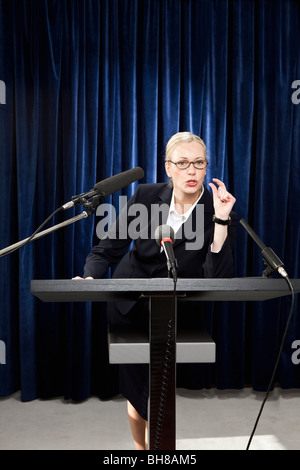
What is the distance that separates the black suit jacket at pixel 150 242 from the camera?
1633 mm

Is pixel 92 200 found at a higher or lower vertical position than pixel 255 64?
lower

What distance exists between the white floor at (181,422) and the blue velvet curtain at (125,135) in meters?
0.12

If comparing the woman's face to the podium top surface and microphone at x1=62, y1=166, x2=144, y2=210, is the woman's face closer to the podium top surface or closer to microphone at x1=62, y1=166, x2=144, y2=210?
microphone at x1=62, y1=166, x2=144, y2=210

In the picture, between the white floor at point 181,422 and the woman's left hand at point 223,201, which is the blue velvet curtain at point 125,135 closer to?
the white floor at point 181,422

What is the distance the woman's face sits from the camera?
1600mm

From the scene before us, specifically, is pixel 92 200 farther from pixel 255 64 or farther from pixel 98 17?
pixel 255 64

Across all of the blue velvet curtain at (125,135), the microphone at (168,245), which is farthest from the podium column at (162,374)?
the blue velvet curtain at (125,135)

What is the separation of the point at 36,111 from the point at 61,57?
40 cm

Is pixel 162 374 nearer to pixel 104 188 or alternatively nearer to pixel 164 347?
pixel 164 347

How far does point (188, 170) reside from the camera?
5.24 feet

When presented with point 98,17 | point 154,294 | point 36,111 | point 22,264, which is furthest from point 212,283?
point 98,17

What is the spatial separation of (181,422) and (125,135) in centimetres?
187

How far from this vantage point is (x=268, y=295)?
1.05 meters
